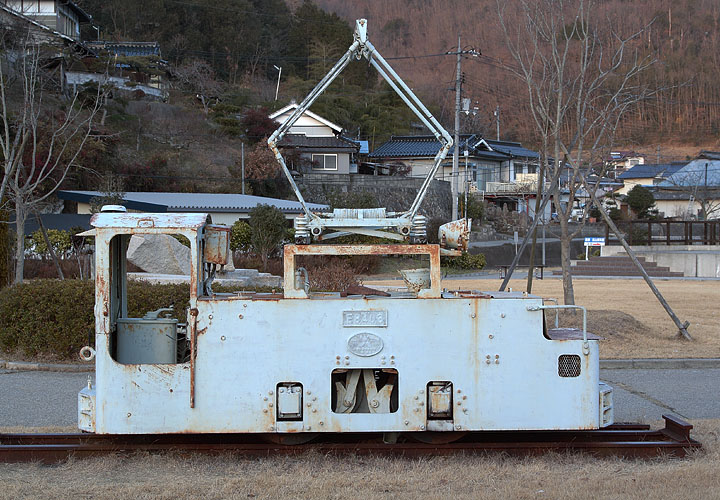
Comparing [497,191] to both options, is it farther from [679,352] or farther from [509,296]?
[509,296]

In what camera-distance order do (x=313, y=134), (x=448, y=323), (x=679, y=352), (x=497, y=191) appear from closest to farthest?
(x=448, y=323) < (x=679, y=352) < (x=313, y=134) < (x=497, y=191)

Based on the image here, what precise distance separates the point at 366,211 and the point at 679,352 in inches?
298

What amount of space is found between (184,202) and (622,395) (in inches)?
1155

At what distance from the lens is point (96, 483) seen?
19.3ft

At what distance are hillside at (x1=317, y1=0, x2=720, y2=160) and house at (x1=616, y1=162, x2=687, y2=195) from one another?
4.37 metres

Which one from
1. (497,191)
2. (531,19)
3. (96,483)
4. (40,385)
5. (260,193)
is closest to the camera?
(96,483)

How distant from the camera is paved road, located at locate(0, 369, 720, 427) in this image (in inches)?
333

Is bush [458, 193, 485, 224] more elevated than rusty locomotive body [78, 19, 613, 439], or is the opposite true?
bush [458, 193, 485, 224]

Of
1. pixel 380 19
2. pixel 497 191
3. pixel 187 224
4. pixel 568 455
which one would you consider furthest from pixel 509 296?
pixel 380 19

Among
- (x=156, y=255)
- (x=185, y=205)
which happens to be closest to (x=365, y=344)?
(x=156, y=255)

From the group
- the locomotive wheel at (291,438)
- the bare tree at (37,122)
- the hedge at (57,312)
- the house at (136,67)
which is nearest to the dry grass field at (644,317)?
the locomotive wheel at (291,438)

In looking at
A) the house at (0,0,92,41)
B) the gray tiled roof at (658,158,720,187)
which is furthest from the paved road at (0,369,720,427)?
the gray tiled roof at (658,158,720,187)

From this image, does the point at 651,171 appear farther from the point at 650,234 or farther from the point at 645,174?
the point at 650,234

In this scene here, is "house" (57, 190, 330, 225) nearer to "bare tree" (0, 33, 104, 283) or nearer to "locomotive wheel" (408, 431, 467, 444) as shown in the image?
"bare tree" (0, 33, 104, 283)
